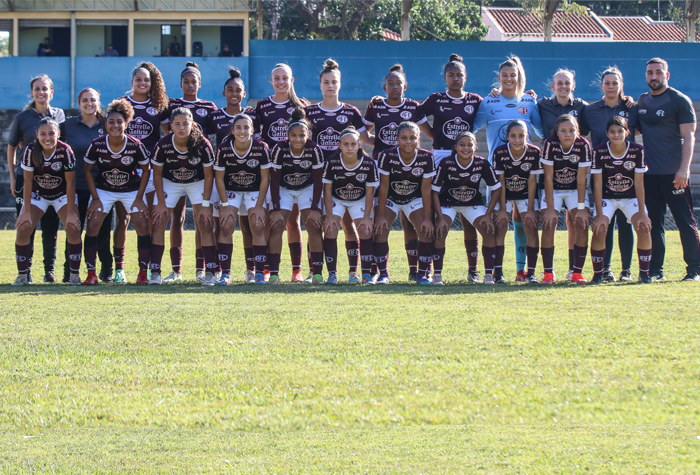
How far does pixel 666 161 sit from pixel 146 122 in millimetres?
5399

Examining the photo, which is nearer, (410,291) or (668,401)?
(668,401)

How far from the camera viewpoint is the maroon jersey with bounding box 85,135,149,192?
809cm

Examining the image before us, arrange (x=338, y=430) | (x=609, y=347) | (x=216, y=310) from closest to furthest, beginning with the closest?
(x=338, y=430), (x=609, y=347), (x=216, y=310)

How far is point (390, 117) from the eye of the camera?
8523 millimetres

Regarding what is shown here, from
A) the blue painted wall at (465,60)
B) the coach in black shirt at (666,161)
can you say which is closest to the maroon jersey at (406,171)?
the coach in black shirt at (666,161)

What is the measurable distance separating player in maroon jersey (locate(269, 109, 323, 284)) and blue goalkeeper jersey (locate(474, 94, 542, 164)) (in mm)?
1867

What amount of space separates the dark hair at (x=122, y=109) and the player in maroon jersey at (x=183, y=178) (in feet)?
1.54

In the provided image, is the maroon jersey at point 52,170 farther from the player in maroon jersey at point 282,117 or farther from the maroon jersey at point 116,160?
the player in maroon jersey at point 282,117

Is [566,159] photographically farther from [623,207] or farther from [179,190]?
[179,190]

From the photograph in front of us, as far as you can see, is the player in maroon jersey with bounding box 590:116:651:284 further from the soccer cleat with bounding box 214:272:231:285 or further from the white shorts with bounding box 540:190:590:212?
the soccer cleat with bounding box 214:272:231:285

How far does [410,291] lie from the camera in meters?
7.23

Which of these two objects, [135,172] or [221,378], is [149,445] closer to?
[221,378]

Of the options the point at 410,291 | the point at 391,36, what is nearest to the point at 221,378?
the point at 410,291

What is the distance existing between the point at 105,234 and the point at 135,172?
2.53 feet
